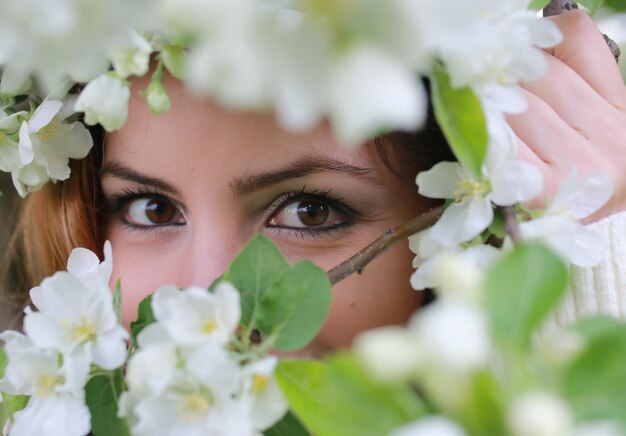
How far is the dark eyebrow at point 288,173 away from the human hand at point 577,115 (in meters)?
0.22

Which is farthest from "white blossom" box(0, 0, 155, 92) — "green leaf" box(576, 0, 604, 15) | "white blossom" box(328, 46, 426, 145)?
"green leaf" box(576, 0, 604, 15)

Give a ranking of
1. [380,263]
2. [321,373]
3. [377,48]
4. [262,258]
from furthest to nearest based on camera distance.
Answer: [380,263] → [262,258] → [321,373] → [377,48]

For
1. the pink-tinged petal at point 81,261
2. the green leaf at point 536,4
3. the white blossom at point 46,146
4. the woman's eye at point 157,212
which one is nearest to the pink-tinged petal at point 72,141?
the white blossom at point 46,146

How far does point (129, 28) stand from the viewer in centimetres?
44

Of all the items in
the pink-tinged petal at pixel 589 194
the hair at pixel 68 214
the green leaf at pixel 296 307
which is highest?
the pink-tinged petal at pixel 589 194

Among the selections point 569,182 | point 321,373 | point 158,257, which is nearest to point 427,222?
point 569,182

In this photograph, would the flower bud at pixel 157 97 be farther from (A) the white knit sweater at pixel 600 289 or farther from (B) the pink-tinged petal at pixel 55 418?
(A) the white knit sweater at pixel 600 289

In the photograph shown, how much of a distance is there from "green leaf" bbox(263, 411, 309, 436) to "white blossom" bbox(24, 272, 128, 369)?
134 millimetres

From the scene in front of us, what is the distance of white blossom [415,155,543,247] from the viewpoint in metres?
0.68

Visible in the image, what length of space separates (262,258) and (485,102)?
21cm

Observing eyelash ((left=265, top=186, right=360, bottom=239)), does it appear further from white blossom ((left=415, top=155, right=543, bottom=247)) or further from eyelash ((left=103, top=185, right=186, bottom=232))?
white blossom ((left=415, top=155, right=543, bottom=247))

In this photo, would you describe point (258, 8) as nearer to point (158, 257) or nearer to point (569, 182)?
point (569, 182)

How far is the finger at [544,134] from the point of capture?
0.86 m

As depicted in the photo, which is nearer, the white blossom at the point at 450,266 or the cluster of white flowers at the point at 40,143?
the white blossom at the point at 450,266
